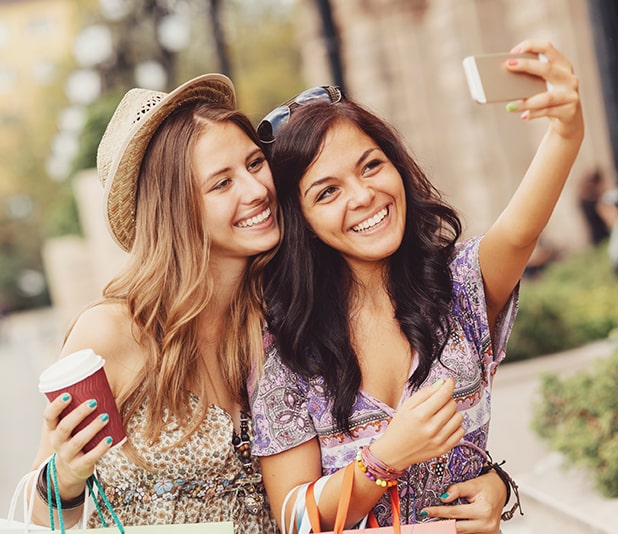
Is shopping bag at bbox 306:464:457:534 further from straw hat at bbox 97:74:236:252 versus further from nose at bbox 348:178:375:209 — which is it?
straw hat at bbox 97:74:236:252

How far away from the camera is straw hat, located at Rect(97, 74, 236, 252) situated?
2.69 metres

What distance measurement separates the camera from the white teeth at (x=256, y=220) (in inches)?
102

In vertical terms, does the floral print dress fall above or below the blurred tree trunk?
below

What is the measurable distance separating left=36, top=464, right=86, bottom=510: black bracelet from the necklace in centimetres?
45

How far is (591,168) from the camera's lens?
448 inches

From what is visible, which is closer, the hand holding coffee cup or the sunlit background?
the hand holding coffee cup

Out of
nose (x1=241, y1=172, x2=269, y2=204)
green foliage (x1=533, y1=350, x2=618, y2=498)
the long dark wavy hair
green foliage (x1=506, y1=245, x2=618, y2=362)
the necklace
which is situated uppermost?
nose (x1=241, y1=172, x2=269, y2=204)

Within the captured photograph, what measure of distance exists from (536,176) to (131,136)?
1145 millimetres

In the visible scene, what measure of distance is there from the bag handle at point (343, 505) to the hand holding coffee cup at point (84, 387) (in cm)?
52

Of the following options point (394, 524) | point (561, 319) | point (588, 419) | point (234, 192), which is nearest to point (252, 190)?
point (234, 192)

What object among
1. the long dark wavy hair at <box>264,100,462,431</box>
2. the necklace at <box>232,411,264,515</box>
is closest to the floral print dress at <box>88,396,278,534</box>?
the necklace at <box>232,411,264,515</box>

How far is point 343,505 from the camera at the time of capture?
2197 mm

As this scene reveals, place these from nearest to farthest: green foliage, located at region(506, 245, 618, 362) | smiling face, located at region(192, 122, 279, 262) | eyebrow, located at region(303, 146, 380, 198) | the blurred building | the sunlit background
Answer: eyebrow, located at region(303, 146, 380, 198) → smiling face, located at region(192, 122, 279, 262) → green foliage, located at region(506, 245, 618, 362) → the sunlit background → the blurred building

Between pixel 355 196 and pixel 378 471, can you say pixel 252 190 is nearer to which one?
pixel 355 196
